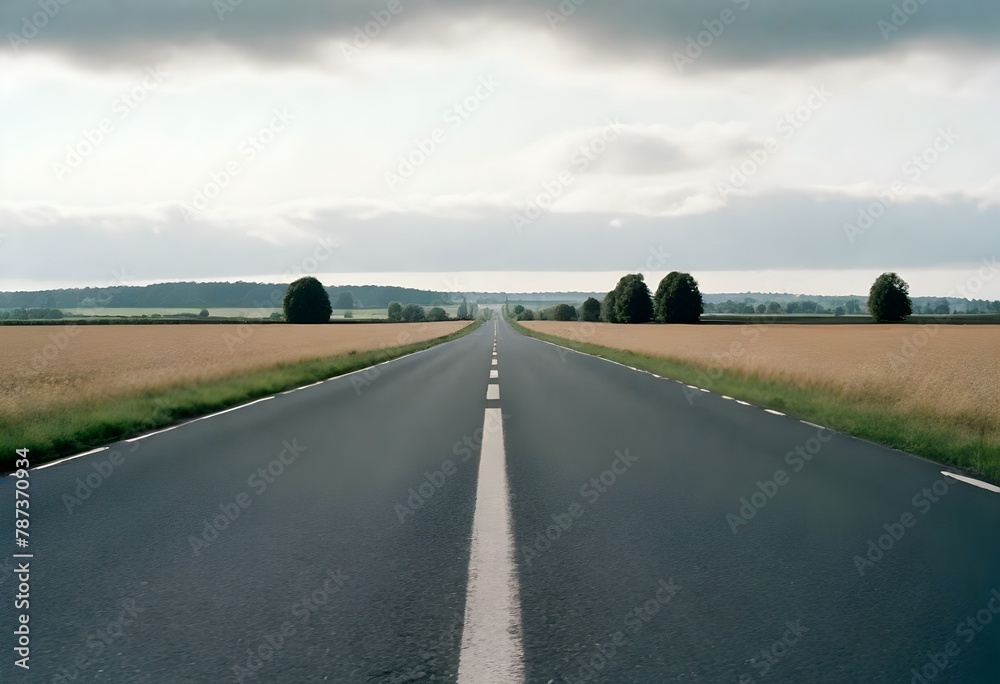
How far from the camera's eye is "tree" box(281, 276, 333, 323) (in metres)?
107

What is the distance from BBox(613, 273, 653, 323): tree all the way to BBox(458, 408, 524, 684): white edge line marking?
112 metres

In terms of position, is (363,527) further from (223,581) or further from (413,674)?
(413,674)

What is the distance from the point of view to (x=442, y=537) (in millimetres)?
5348

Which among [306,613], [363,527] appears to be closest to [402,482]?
[363,527]

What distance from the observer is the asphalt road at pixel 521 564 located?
3412 mm

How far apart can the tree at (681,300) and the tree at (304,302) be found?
163ft

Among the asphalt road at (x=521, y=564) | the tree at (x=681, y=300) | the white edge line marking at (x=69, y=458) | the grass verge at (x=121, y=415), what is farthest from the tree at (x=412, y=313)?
the asphalt road at (x=521, y=564)

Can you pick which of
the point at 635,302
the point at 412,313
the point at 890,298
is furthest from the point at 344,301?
the point at 890,298

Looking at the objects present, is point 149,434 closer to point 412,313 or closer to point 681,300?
point 681,300

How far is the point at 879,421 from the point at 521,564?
30.3 ft

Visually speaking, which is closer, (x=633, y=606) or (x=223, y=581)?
(x=633, y=606)

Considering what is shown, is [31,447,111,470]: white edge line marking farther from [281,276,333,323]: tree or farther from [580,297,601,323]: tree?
[580,297,601,323]: tree

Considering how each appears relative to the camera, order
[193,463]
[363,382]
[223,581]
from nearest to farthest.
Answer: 1. [223,581]
2. [193,463]
3. [363,382]

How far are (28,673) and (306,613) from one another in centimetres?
124
